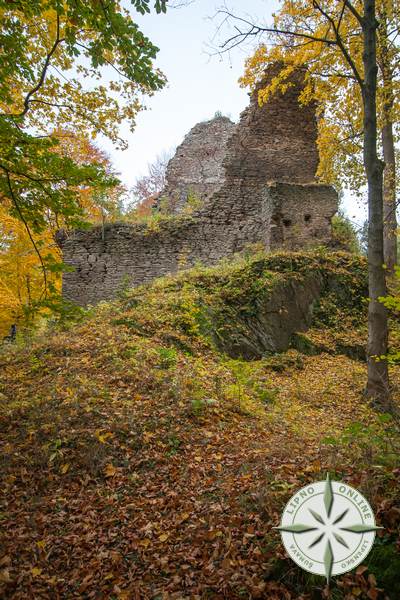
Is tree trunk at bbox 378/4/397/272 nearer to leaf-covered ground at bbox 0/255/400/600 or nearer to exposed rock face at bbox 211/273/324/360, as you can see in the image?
exposed rock face at bbox 211/273/324/360

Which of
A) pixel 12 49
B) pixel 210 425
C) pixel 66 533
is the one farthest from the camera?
pixel 210 425

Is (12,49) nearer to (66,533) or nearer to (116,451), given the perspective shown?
(116,451)

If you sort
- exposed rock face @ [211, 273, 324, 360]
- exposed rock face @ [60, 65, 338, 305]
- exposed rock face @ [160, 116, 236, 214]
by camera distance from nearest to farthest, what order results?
exposed rock face @ [211, 273, 324, 360], exposed rock face @ [60, 65, 338, 305], exposed rock face @ [160, 116, 236, 214]

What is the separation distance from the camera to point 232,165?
1450cm

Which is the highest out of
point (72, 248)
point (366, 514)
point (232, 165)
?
point (232, 165)

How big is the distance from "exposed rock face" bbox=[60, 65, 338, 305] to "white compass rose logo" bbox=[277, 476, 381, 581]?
36.3ft

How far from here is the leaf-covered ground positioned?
2.82 m

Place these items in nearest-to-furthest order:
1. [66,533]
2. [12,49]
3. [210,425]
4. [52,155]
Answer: [66,533] → [52,155] → [12,49] → [210,425]

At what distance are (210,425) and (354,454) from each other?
2084 mm

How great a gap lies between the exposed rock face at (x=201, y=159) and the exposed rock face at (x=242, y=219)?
734cm

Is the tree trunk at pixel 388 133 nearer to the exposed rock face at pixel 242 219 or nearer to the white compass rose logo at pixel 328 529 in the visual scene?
the exposed rock face at pixel 242 219

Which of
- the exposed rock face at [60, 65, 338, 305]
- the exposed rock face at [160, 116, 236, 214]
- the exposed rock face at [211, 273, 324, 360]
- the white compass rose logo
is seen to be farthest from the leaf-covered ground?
the exposed rock face at [160, 116, 236, 214]

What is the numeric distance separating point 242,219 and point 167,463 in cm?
1081

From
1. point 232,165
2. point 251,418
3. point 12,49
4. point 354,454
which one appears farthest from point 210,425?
point 232,165
